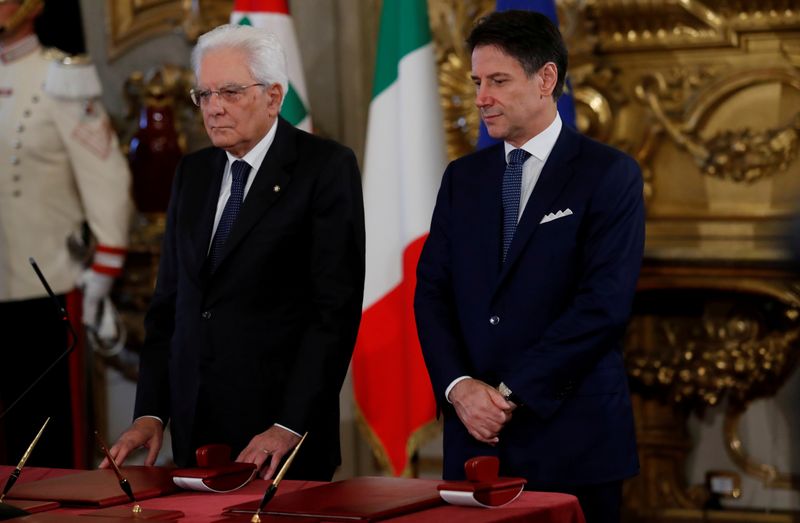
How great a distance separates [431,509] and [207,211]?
40.0 inches

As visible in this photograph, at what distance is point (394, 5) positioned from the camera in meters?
4.29

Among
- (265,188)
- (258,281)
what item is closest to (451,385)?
(258,281)

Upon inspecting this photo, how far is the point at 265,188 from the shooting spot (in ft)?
8.80

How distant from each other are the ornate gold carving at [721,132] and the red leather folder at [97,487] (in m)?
2.46

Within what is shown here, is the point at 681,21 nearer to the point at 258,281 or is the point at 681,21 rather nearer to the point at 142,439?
the point at 258,281

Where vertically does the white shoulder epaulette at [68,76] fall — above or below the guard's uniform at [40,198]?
above

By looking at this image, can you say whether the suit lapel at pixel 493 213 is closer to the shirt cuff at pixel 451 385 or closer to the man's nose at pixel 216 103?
the shirt cuff at pixel 451 385

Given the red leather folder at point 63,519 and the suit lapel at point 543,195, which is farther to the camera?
the suit lapel at point 543,195

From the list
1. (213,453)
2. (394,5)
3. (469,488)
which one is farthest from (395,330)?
(469,488)

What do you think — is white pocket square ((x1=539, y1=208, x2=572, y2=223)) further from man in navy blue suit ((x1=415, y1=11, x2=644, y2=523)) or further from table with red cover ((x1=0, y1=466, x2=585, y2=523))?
table with red cover ((x1=0, y1=466, x2=585, y2=523))

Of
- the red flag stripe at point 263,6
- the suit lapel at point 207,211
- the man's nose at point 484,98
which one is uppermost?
the red flag stripe at point 263,6

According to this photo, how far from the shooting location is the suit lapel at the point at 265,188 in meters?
2.66

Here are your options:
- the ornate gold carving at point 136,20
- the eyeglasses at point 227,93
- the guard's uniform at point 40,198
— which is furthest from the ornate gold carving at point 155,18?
the eyeglasses at point 227,93

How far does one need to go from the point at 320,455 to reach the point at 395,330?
1597mm
